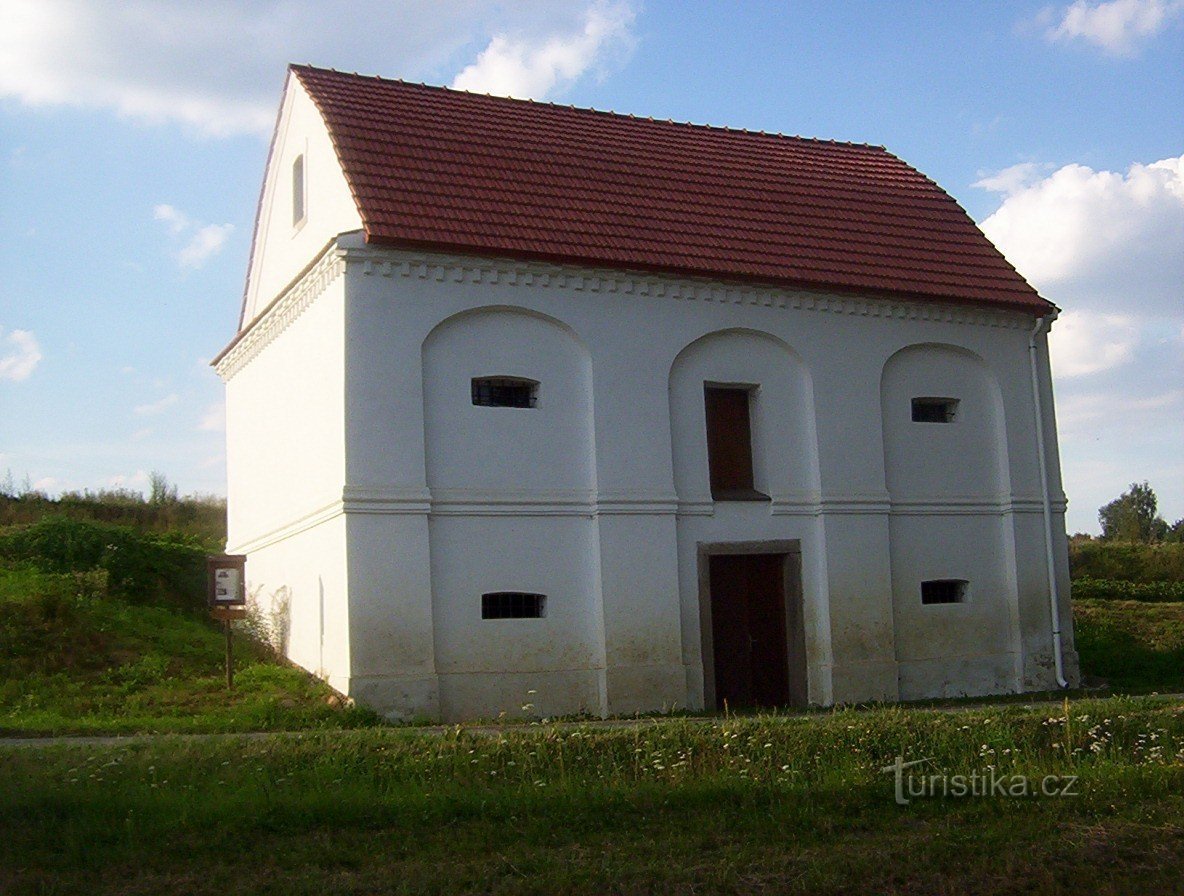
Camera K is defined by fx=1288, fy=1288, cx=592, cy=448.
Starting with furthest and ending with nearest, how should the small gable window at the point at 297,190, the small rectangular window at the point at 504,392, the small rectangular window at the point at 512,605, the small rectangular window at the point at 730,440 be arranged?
the small gable window at the point at 297,190
the small rectangular window at the point at 730,440
the small rectangular window at the point at 504,392
the small rectangular window at the point at 512,605

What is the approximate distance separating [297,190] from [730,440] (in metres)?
7.73

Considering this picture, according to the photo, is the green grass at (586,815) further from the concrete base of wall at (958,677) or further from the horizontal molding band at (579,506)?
the concrete base of wall at (958,677)

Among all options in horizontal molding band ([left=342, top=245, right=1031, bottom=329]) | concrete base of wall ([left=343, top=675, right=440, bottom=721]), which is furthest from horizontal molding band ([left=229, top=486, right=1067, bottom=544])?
horizontal molding band ([left=342, top=245, right=1031, bottom=329])

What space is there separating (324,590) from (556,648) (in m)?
3.13

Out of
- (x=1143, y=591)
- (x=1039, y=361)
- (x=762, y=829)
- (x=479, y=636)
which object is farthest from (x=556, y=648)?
(x=1143, y=591)

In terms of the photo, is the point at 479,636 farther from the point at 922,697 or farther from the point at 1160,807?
the point at 1160,807

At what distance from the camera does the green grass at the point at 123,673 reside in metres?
14.4

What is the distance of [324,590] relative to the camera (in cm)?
1683

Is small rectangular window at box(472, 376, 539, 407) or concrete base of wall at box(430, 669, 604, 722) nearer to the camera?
concrete base of wall at box(430, 669, 604, 722)

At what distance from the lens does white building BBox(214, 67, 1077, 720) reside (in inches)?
647

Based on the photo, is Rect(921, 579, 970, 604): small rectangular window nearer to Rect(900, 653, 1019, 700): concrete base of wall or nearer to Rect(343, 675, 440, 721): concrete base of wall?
Rect(900, 653, 1019, 700): concrete base of wall

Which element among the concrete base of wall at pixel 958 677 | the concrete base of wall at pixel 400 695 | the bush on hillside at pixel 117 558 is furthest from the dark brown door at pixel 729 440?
the bush on hillside at pixel 117 558

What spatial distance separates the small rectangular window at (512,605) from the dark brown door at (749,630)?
2.69m

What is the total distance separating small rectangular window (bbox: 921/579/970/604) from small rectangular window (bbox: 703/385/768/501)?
3.25 meters
